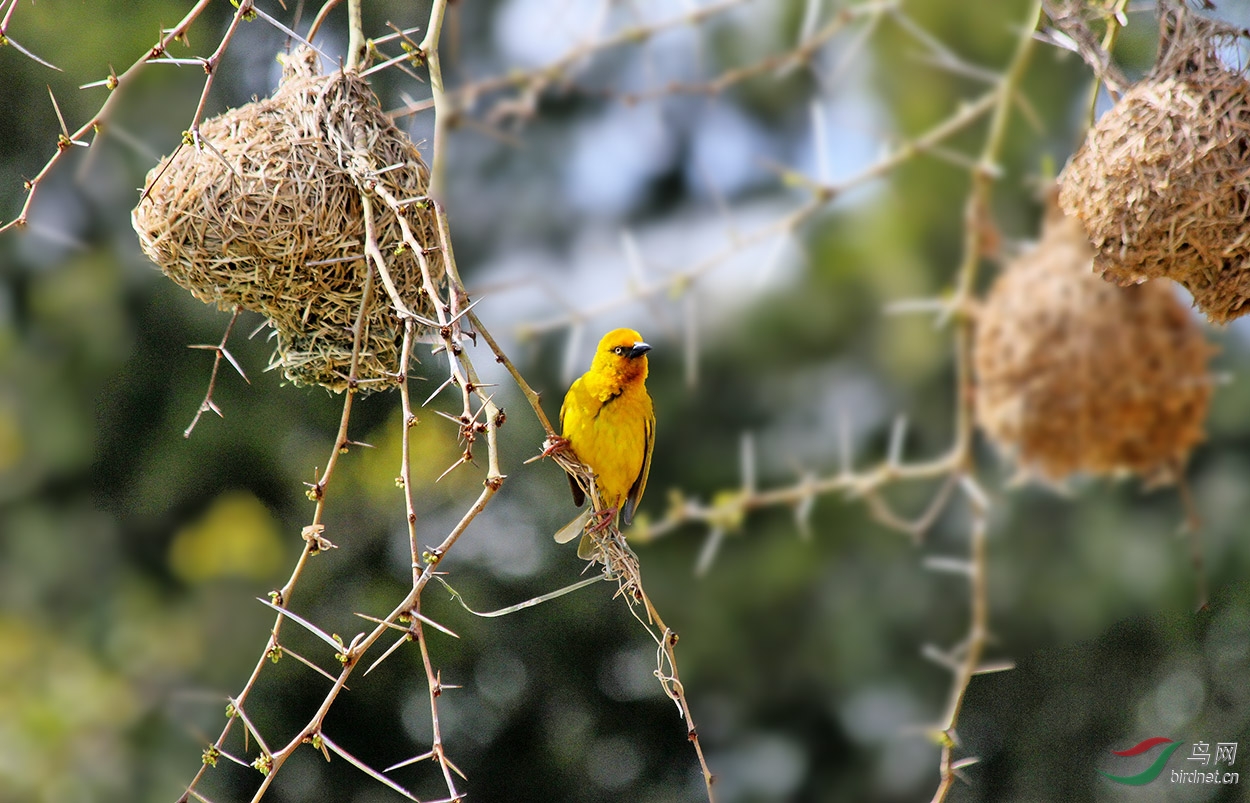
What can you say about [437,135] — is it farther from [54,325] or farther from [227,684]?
[54,325]

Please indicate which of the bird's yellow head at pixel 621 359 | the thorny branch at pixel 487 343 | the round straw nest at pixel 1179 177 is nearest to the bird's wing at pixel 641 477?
the bird's yellow head at pixel 621 359

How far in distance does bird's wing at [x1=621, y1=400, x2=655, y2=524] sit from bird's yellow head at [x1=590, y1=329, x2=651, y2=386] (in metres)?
0.14

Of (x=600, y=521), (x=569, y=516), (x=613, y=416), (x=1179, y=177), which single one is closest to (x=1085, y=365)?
(x=1179, y=177)

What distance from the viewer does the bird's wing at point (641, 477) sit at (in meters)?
3.15

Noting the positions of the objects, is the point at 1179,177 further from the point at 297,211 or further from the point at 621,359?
the point at 297,211

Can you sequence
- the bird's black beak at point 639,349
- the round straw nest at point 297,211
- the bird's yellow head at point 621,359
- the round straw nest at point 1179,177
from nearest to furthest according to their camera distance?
the round straw nest at point 1179,177 → the round straw nest at point 297,211 → the bird's black beak at point 639,349 → the bird's yellow head at point 621,359

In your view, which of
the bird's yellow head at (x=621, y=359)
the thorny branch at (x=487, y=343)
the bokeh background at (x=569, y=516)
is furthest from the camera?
the bokeh background at (x=569, y=516)

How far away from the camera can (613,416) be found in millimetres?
3029

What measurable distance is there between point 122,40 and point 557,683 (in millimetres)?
3974

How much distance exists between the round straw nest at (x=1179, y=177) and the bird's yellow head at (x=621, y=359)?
129cm

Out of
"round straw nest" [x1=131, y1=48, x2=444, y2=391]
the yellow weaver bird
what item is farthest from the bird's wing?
"round straw nest" [x1=131, y1=48, x2=444, y2=391]

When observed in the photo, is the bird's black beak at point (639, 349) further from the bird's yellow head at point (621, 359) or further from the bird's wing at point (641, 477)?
the bird's wing at point (641, 477)

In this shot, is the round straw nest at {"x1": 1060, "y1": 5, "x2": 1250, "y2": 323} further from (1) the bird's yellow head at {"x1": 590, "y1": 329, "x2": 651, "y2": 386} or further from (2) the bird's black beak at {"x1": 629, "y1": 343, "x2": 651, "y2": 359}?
(1) the bird's yellow head at {"x1": 590, "y1": 329, "x2": 651, "y2": 386}

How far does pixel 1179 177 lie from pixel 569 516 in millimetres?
4118
